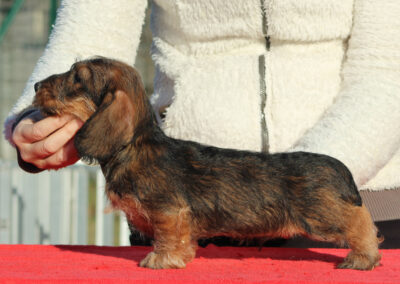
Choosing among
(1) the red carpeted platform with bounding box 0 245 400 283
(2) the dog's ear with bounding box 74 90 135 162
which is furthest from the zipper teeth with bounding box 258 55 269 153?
(2) the dog's ear with bounding box 74 90 135 162

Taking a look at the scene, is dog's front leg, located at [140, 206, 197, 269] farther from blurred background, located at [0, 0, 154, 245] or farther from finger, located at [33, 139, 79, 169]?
blurred background, located at [0, 0, 154, 245]

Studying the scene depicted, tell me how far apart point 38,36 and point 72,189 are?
3291 mm

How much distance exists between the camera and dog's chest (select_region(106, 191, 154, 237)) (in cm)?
229

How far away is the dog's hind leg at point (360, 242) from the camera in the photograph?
2.32m

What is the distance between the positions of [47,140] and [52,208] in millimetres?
5286

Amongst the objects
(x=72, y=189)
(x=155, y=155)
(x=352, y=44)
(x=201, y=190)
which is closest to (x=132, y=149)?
(x=155, y=155)

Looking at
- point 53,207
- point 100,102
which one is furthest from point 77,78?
point 53,207

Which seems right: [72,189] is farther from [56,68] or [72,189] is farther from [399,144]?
[399,144]

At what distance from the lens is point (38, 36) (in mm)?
10023

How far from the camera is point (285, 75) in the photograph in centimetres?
291

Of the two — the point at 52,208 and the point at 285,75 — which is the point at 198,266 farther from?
the point at 52,208

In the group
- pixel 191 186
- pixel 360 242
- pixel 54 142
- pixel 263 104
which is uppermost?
pixel 263 104

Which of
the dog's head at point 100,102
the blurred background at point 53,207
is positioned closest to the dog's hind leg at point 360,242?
the dog's head at point 100,102

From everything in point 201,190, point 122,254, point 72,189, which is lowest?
point 72,189
